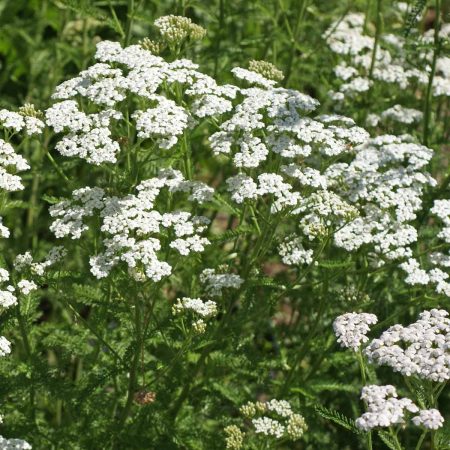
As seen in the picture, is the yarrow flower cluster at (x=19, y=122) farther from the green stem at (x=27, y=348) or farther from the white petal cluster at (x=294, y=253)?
the white petal cluster at (x=294, y=253)

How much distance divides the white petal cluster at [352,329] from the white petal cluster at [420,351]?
0.25 feet

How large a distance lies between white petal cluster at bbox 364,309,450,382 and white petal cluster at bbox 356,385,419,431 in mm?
169

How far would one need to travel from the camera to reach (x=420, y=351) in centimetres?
460

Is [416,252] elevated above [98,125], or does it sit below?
below

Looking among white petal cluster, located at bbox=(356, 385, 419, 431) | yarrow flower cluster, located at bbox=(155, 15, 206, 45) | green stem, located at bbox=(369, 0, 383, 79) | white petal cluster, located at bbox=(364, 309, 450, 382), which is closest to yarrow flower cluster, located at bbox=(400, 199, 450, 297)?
white petal cluster, located at bbox=(364, 309, 450, 382)

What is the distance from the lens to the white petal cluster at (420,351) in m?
4.48

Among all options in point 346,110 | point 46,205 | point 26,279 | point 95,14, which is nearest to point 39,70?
point 46,205

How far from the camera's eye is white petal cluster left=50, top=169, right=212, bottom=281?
501cm

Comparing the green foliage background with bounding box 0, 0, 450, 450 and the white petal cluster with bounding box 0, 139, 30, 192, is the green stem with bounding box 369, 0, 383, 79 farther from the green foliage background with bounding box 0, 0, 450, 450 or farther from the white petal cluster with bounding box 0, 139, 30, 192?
the white petal cluster with bounding box 0, 139, 30, 192

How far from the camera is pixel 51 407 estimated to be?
23.7 ft

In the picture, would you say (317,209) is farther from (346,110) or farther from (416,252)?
(346,110)

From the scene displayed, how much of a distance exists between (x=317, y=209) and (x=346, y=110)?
223 centimetres

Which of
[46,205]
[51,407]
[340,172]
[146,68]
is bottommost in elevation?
[51,407]

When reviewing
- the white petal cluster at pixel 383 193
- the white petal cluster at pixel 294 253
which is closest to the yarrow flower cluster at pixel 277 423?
the white petal cluster at pixel 294 253
